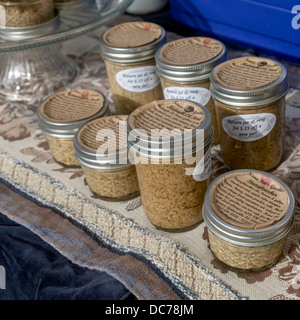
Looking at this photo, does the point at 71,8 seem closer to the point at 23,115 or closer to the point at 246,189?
the point at 23,115

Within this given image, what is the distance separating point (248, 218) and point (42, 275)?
0.96 feet

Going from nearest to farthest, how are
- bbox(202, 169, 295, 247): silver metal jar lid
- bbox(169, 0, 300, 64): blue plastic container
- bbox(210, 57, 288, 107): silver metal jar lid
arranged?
bbox(202, 169, 295, 247): silver metal jar lid → bbox(210, 57, 288, 107): silver metal jar lid → bbox(169, 0, 300, 64): blue plastic container

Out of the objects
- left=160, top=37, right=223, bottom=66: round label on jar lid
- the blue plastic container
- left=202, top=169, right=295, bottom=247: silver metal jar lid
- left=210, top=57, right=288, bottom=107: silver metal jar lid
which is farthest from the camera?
the blue plastic container

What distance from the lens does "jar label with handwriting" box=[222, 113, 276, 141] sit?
0.71 m

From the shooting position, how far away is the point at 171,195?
2.12 ft

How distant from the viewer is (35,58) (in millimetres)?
1085

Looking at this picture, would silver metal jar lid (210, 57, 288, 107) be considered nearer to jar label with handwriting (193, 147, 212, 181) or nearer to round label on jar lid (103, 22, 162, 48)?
jar label with handwriting (193, 147, 212, 181)

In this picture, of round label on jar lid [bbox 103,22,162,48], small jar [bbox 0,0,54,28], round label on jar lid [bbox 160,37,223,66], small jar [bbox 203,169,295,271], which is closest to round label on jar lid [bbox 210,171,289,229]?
small jar [bbox 203,169,295,271]

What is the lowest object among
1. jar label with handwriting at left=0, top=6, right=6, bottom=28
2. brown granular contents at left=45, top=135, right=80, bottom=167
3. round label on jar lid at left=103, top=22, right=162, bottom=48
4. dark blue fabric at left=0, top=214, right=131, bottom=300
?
dark blue fabric at left=0, top=214, right=131, bottom=300

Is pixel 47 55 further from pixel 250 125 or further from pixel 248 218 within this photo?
pixel 248 218

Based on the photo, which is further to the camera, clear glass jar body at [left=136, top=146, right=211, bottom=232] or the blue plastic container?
the blue plastic container

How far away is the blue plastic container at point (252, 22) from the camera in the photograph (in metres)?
0.94

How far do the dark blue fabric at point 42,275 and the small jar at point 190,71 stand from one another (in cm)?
32

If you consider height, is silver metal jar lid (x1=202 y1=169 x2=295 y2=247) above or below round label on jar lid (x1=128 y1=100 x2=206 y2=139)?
below
